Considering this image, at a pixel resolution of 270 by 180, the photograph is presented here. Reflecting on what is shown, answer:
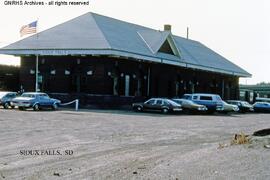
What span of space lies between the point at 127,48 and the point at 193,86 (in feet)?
58.9

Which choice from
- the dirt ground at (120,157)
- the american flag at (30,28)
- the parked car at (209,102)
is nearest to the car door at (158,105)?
the parked car at (209,102)

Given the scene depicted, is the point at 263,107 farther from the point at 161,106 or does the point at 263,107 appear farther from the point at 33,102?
the point at 33,102

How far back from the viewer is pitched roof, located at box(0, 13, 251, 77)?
38.9 metres


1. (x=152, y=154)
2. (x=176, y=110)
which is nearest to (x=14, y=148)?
(x=152, y=154)

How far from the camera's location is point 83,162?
11.5 metres

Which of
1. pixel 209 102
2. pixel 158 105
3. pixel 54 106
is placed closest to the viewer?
pixel 54 106

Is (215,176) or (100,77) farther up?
(100,77)

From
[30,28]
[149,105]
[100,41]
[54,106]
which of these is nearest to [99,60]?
[100,41]

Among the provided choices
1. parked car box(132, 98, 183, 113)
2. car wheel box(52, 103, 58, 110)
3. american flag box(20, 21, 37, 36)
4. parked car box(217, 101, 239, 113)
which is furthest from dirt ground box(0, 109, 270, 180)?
parked car box(217, 101, 239, 113)

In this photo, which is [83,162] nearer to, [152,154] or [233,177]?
Result: [152,154]

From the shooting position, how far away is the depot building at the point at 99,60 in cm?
3962

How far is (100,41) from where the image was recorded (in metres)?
39.3

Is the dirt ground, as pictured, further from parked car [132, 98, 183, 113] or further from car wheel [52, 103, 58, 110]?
parked car [132, 98, 183, 113]

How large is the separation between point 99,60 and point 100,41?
65.4 inches
